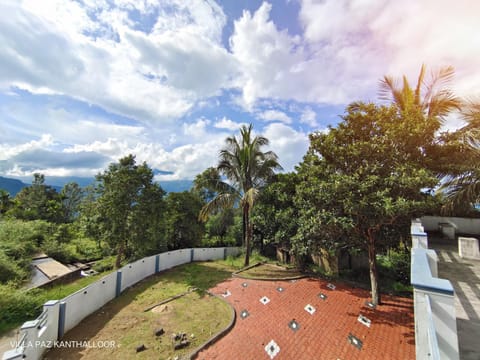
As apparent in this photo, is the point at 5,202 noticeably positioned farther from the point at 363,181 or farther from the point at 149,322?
the point at 363,181

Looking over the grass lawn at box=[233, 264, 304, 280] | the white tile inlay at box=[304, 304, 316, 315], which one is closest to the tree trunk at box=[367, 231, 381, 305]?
the white tile inlay at box=[304, 304, 316, 315]

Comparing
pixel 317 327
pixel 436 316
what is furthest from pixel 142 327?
pixel 436 316

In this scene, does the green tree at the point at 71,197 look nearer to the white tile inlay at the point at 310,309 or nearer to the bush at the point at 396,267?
the white tile inlay at the point at 310,309

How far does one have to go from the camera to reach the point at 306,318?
20.4 ft

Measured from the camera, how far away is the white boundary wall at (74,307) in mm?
4434

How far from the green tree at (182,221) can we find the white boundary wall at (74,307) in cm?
277

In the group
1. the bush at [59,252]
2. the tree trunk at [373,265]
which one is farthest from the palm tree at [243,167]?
the bush at [59,252]

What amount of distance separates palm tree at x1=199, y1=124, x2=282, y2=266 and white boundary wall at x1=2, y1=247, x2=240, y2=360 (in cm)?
364

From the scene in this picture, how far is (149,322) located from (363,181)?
24.6ft

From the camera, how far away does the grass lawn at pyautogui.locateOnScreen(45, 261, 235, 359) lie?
5.10m

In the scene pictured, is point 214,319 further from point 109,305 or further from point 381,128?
point 381,128

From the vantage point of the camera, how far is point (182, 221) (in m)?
14.6

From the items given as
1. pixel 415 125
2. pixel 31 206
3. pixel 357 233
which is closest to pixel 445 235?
pixel 357 233

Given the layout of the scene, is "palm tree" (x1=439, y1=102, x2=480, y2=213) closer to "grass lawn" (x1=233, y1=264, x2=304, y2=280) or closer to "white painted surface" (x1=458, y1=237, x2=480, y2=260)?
"white painted surface" (x1=458, y1=237, x2=480, y2=260)
